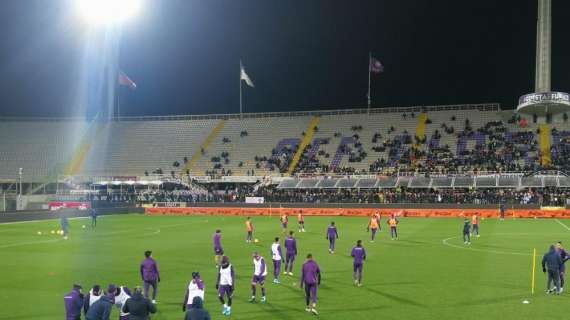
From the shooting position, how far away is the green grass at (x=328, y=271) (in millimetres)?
16438

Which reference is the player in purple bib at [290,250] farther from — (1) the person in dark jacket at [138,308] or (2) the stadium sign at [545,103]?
(2) the stadium sign at [545,103]

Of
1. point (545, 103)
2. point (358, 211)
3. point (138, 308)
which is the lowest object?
point (358, 211)

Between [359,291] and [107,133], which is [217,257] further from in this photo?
[107,133]

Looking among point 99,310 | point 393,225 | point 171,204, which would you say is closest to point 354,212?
point 171,204

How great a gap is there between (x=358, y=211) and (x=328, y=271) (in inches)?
1492

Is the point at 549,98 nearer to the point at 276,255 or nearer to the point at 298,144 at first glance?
the point at 298,144

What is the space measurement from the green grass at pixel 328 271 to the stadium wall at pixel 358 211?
41.9 feet

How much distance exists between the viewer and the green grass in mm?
16438

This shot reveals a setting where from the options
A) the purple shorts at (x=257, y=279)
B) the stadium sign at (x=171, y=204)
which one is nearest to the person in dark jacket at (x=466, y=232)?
the purple shorts at (x=257, y=279)

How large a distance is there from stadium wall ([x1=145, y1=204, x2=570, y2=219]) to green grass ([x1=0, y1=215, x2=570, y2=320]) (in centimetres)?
1278

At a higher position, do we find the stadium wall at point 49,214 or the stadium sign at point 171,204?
the stadium sign at point 171,204

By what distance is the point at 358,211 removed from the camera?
60656mm

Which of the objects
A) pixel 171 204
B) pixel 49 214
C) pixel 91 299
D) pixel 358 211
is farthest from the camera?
A: pixel 171 204

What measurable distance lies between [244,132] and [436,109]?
2942 centimetres
